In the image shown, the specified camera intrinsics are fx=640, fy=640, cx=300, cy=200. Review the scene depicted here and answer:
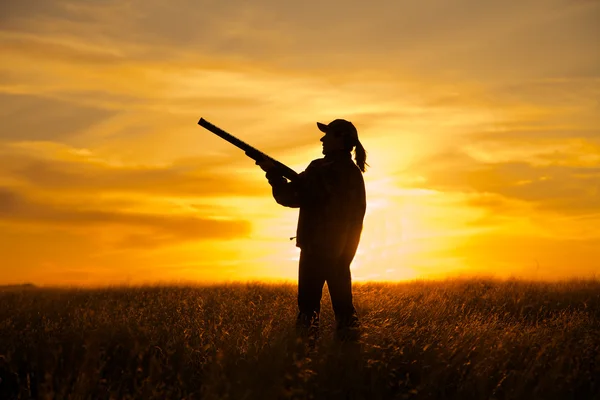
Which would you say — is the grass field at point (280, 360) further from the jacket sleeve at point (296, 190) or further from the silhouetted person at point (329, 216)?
the jacket sleeve at point (296, 190)

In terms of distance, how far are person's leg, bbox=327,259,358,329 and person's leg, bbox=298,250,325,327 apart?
0.17 metres

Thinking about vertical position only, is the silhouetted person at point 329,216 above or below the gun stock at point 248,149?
below

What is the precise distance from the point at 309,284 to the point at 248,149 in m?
2.06

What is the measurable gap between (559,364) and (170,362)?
4.17 m

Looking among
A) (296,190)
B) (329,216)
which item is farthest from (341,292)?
(296,190)

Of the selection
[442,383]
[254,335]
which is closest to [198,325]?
[254,335]

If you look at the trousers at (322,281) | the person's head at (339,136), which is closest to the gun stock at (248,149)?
the person's head at (339,136)

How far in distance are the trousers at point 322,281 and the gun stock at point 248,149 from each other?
40.0 inches

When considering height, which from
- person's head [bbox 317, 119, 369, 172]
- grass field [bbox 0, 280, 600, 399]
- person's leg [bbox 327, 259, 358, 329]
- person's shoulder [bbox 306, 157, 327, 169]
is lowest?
grass field [bbox 0, 280, 600, 399]

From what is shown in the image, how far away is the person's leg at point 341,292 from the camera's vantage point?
25.4 ft

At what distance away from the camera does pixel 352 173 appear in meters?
7.74

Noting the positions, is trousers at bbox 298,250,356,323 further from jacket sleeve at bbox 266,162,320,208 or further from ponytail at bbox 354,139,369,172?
ponytail at bbox 354,139,369,172

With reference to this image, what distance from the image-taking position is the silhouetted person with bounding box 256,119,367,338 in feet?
24.7

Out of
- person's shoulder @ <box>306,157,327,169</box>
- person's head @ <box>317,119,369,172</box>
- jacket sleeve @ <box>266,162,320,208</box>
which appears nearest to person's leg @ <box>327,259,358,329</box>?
jacket sleeve @ <box>266,162,320,208</box>
